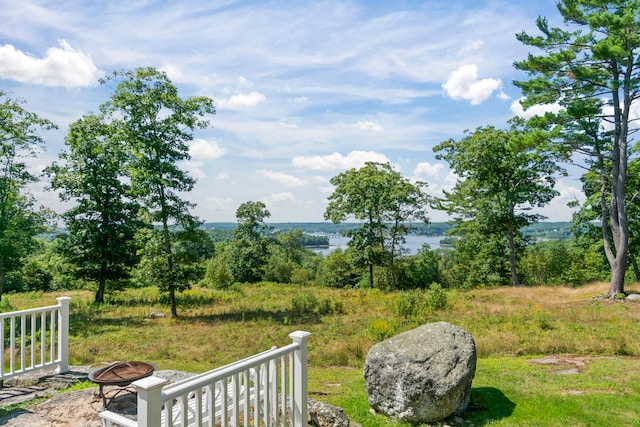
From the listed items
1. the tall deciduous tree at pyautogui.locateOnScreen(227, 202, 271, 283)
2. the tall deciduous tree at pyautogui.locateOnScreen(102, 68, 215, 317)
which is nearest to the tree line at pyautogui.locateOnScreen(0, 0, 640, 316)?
the tall deciduous tree at pyautogui.locateOnScreen(102, 68, 215, 317)

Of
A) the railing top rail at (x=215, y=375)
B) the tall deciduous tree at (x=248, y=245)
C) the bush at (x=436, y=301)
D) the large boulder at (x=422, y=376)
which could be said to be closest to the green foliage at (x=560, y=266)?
the bush at (x=436, y=301)

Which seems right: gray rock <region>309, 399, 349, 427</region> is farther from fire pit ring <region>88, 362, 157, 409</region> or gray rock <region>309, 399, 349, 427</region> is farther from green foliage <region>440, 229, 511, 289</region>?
green foliage <region>440, 229, 511, 289</region>

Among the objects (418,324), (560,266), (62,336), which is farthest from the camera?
(560,266)

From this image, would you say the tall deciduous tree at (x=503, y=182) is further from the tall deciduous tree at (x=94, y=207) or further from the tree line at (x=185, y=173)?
the tall deciduous tree at (x=94, y=207)

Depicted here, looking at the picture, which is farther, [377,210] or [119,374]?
[377,210]

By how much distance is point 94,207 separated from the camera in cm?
1680

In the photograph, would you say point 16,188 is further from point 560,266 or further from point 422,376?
point 560,266

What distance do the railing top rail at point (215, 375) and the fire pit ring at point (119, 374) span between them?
2282 millimetres

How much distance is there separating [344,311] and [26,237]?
12.8 metres

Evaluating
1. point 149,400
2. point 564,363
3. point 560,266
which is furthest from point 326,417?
point 560,266

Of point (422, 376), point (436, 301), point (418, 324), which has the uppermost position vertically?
point (422, 376)

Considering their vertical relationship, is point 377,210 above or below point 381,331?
above

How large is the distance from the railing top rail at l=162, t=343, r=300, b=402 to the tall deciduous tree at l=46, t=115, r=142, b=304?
50.2ft

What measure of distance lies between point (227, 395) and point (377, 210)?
2386 cm
